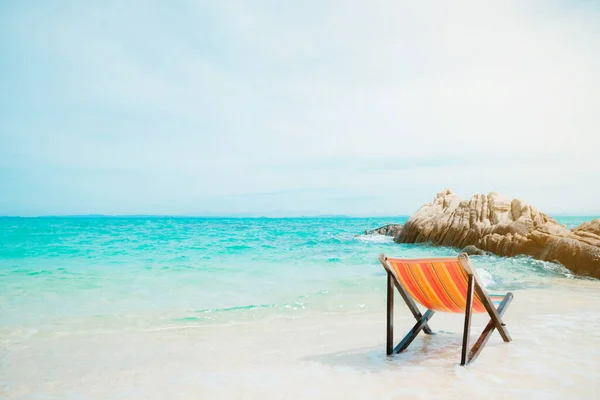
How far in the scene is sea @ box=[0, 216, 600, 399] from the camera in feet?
15.7

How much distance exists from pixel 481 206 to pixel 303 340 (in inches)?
781

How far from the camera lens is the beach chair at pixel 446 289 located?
5.00 metres

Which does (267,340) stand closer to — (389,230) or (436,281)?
(436,281)

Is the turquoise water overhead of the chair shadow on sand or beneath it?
beneath

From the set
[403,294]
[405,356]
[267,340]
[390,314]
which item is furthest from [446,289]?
[267,340]

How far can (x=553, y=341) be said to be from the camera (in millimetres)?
6207

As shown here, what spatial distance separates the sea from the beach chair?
0.76ft

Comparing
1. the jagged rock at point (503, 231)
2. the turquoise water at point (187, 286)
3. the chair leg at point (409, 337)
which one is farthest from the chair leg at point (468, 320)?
the jagged rock at point (503, 231)

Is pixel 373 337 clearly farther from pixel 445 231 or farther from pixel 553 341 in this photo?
pixel 445 231

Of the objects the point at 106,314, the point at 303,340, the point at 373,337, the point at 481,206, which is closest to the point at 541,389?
the point at 373,337

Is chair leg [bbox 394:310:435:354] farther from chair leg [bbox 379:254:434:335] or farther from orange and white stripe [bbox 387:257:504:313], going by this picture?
orange and white stripe [bbox 387:257:504:313]

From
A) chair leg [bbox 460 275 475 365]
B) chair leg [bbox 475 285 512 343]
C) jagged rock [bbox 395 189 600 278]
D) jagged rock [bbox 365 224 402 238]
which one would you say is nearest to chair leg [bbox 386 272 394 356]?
chair leg [bbox 460 275 475 365]

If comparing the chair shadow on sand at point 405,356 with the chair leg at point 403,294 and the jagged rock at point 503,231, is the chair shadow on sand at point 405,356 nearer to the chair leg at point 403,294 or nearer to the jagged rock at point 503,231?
the chair leg at point 403,294

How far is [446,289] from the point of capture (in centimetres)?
530
